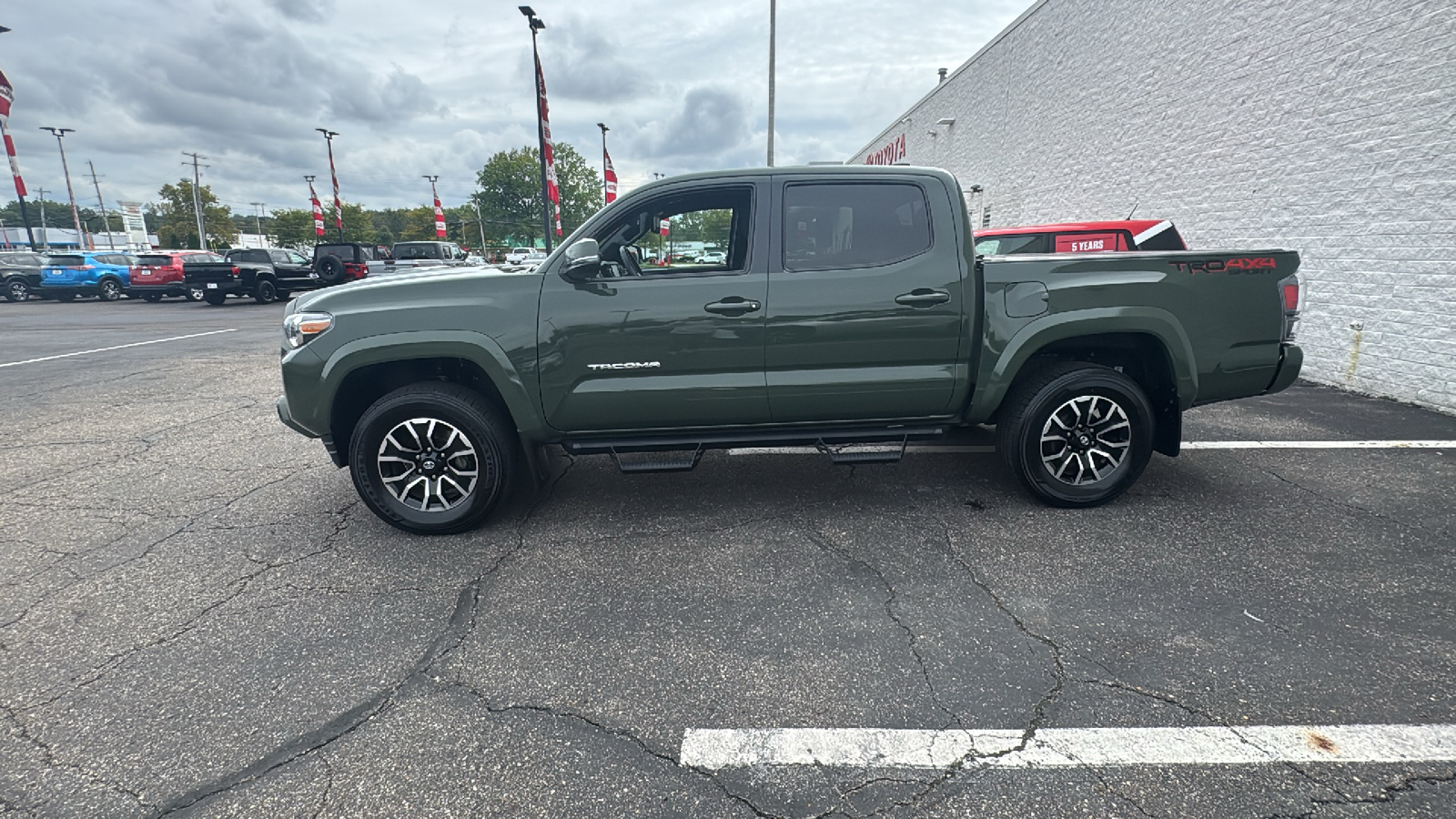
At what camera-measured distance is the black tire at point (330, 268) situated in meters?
20.6

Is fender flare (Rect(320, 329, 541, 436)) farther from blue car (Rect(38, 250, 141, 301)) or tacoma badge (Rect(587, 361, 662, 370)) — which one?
blue car (Rect(38, 250, 141, 301))

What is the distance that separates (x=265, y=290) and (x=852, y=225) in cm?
2278

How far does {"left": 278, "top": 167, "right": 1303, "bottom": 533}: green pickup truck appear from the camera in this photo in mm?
3633

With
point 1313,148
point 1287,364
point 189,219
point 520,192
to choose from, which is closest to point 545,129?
point 1313,148

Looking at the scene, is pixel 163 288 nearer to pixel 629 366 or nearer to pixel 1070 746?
pixel 629 366

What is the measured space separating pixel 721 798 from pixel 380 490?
106 inches

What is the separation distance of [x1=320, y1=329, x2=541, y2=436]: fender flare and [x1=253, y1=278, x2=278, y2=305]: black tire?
21.0m

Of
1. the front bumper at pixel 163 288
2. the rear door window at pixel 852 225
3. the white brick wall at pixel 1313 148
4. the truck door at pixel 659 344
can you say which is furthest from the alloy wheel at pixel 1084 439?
the front bumper at pixel 163 288

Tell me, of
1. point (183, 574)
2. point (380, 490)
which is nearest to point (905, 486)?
point (380, 490)

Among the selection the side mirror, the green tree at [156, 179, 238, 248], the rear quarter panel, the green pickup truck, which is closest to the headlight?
the green pickup truck

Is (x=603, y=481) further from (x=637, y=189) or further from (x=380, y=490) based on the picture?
(x=637, y=189)

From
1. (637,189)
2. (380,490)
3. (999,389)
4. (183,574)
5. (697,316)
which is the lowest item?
(183,574)

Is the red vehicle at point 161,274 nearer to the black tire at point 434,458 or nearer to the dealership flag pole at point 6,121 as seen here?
the dealership flag pole at point 6,121

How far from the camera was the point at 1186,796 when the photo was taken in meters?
1.93
